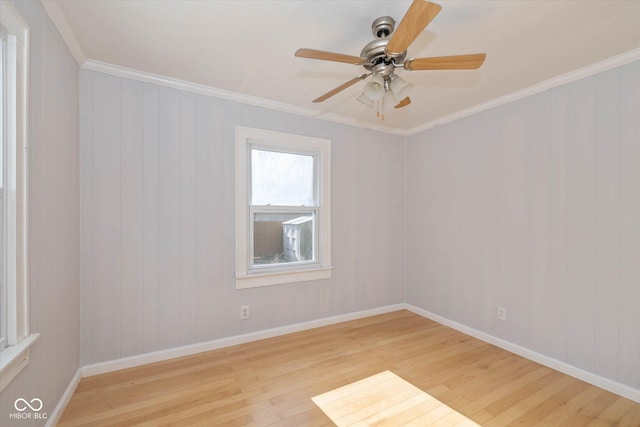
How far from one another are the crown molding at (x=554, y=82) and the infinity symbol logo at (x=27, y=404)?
13.2 feet

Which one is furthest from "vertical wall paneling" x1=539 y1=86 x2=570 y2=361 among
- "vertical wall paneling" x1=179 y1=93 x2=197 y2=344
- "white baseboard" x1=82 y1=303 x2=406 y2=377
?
"vertical wall paneling" x1=179 y1=93 x2=197 y2=344

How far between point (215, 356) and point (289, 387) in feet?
2.74

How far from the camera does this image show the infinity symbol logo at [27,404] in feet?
4.29

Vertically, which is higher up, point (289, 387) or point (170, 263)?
point (170, 263)

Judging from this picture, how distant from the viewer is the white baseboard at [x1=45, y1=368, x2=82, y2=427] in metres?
1.68

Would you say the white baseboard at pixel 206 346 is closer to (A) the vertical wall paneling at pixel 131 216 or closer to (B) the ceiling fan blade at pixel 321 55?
(A) the vertical wall paneling at pixel 131 216

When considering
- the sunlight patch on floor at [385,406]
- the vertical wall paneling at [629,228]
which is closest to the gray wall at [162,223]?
the sunlight patch on floor at [385,406]

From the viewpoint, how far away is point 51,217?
1.69 meters

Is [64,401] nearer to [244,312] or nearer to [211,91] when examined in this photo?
[244,312]

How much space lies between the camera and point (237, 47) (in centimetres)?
207

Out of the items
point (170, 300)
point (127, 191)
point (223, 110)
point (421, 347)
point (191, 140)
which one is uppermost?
point (223, 110)

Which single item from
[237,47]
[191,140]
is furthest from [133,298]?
[237,47]

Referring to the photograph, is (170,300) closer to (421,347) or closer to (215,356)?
(215,356)

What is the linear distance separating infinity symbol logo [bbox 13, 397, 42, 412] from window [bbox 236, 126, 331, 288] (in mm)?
1510
